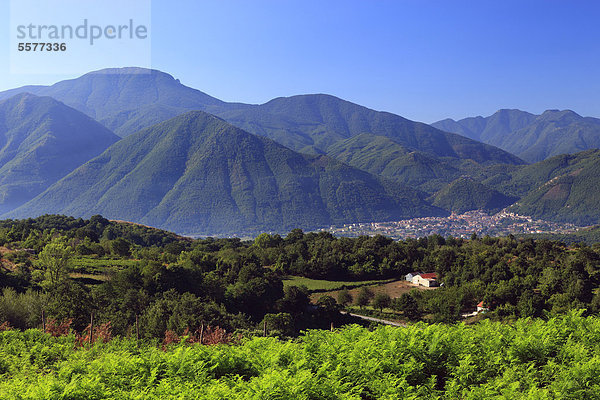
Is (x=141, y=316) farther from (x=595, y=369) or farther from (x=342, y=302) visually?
(x=342, y=302)

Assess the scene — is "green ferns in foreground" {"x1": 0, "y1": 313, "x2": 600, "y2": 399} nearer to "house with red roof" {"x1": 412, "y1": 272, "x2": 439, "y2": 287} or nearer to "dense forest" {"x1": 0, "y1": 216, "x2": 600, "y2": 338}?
"dense forest" {"x1": 0, "y1": 216, "x2": 600, "y2": 338}

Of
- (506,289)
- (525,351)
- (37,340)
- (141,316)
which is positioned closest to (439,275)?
(506,289)

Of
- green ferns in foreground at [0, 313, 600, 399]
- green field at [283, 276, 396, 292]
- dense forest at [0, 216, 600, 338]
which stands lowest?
green field at [283, 276, 396, 292]

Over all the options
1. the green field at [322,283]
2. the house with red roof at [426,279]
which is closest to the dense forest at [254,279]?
the house with red roof at [426,279]

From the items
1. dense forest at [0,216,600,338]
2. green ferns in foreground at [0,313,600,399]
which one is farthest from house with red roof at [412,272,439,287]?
Answer: green ferns in foreground at [0,313,600,399]

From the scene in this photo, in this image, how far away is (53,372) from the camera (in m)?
13.0

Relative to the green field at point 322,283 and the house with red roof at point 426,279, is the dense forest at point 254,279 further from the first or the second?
the green field at point 322,283

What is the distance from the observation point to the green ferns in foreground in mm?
10602

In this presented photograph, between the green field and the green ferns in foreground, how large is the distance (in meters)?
42.6

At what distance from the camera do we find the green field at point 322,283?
192ft

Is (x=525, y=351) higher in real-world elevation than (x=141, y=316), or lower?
higher

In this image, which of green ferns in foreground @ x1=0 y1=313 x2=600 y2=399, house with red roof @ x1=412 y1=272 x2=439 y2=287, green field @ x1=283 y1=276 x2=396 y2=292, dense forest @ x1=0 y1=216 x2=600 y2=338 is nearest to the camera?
green ferns in foreground @ x1=0 y1=313 x2=600 y2=399

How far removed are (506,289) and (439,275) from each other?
55.7 feet

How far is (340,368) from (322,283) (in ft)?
163
